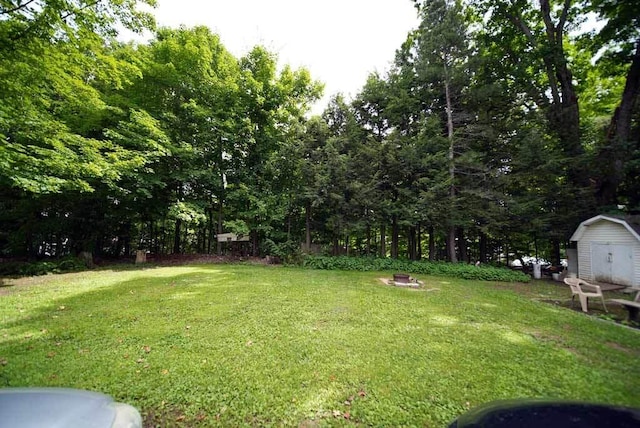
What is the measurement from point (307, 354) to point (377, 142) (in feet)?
41.3

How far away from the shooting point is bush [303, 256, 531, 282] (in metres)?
10.7

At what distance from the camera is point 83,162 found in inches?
340

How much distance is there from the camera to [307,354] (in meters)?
3.77

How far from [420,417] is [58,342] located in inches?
214

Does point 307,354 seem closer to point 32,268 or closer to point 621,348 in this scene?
point 621,348

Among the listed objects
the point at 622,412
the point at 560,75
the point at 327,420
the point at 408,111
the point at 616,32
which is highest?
the point at 616,32

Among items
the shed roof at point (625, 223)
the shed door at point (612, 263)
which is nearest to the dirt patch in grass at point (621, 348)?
the shed roof at point (625, 223)

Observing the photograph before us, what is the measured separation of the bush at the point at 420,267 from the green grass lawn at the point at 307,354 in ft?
13.1

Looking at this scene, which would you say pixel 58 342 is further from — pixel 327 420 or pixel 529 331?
pixel 529 331

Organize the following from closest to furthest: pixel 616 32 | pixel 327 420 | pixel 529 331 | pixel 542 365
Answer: pixel 327 420, pixel 542 365, pixel 529 331, pixel 616 32

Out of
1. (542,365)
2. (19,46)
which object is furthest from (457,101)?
(19,46)

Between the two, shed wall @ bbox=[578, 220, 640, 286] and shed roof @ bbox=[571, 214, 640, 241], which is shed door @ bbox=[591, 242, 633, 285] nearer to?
shed wall @ bbox=[578, 220, 640, 286]

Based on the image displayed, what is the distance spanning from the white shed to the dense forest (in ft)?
3.42

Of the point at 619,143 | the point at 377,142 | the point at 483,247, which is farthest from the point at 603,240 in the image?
the point at 377,142
